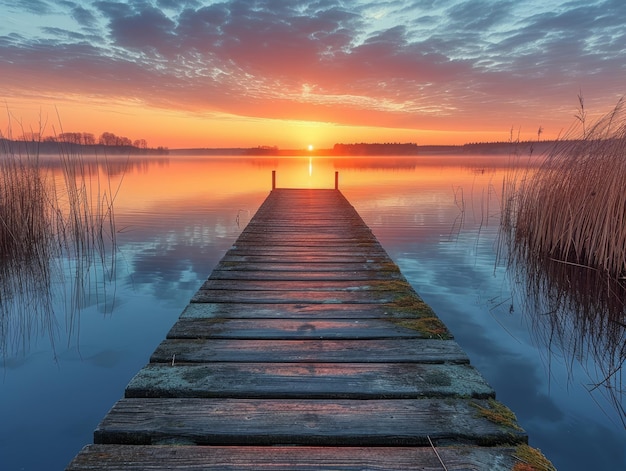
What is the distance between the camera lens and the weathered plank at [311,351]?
246 cm

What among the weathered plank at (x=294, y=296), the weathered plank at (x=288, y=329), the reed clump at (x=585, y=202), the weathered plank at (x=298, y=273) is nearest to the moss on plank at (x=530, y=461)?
the weathered plank at (x=288, y=329)

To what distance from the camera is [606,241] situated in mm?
5406

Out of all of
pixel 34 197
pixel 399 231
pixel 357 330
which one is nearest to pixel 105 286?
pixel 34 197

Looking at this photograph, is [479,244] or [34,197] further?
[479,244]

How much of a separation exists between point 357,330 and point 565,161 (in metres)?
5.65

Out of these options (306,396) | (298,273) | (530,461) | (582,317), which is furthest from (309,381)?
(582,317)

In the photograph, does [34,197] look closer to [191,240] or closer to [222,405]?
[191,240]

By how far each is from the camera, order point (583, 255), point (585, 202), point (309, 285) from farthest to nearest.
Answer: point (583, 255), point (585, 202), point (309, 285)

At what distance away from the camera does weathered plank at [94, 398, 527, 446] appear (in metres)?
1.76

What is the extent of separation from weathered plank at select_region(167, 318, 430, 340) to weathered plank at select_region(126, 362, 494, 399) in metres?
0.40

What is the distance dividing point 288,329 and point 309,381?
75 centimetres

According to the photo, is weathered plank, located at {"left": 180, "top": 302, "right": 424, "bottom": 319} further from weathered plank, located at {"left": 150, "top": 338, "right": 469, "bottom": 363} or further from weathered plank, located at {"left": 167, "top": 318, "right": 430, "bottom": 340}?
weathered plank, located at {"left": 150, "top": 338, "right": 469, "bottom": 363}

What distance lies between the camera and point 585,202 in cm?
576

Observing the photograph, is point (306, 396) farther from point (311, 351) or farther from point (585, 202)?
point (585, 202)
